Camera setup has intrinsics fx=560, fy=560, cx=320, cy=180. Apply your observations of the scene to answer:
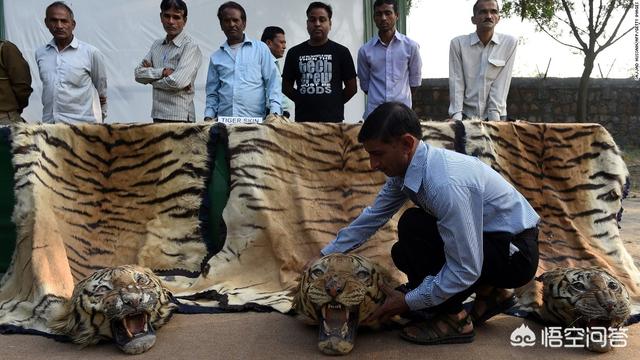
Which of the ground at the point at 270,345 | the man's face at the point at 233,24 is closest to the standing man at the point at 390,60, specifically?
the man's face at the point at 233,24

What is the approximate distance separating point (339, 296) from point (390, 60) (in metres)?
2.50

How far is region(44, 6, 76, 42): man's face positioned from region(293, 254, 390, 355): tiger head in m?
2.94

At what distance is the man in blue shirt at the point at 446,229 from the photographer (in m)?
2.15

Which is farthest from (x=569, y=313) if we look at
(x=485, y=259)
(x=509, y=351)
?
(x=485, y=259)

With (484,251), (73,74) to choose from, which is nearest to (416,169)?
(484,251)

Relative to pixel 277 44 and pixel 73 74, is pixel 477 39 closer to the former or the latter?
pixel 277 44

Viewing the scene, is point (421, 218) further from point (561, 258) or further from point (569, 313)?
point (561, 258)

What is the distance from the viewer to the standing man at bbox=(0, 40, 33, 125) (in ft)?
13.7

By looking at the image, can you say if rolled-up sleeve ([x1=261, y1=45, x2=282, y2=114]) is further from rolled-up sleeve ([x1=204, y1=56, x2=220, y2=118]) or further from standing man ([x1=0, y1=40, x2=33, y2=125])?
standing man ([x1=0, y1=40, x2=33, y2=125])

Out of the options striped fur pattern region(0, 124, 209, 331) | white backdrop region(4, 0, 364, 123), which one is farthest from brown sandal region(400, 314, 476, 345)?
white backdrop region(4, 0, 364, 123)

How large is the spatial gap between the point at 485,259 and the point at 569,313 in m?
0.47

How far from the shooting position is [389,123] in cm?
214
